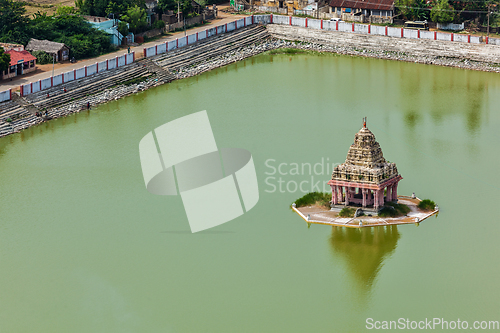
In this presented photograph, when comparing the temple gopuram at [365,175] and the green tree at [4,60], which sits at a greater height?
the green tree at [4,60]

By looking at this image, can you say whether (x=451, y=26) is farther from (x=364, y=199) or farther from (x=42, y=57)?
(x=364, y=199)

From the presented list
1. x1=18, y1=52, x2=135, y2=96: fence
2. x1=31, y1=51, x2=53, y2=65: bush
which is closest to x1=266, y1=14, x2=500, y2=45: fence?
x1=18, y1=52, x2=135, y2=96: fence

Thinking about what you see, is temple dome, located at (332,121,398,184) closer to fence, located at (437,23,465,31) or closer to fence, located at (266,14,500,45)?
fence, located at (266,14,500,45)

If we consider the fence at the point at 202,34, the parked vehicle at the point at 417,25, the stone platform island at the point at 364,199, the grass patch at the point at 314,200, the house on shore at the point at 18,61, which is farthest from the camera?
the parked vehicle at the point at 417,25

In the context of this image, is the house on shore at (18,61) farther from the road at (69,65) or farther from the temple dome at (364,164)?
the temple dome at (364,164)

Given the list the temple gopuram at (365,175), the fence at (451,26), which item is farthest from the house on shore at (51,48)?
the fence at (451,26)

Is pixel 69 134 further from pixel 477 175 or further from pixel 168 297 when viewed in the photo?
pixel 477 175

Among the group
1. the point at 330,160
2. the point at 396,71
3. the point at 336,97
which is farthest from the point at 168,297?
the point at 396,71
